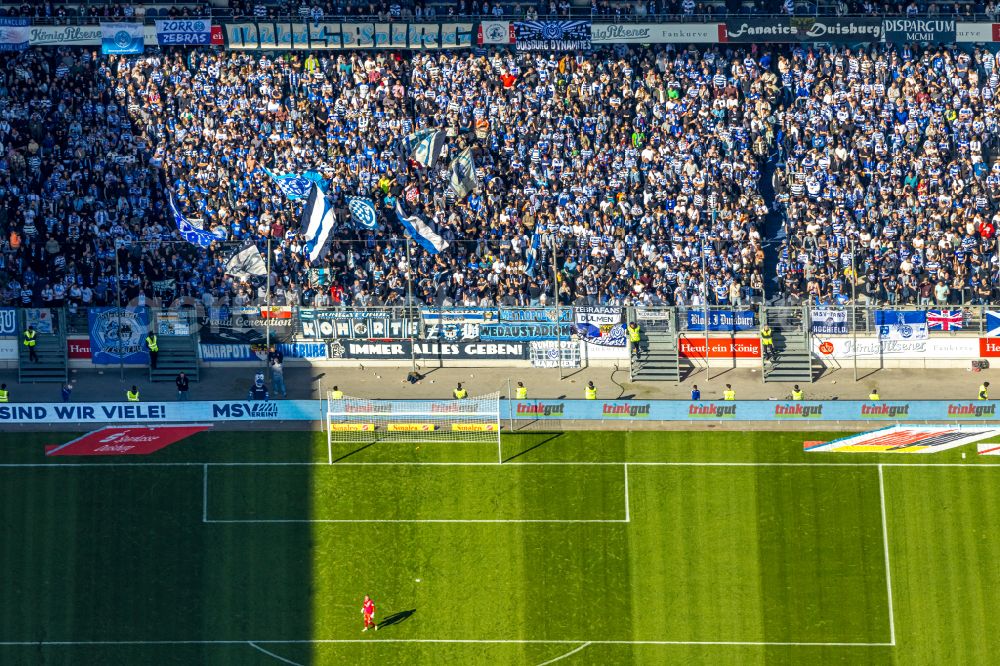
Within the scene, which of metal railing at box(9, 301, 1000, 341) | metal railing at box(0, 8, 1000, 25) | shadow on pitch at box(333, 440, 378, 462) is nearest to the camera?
shadow on pitch at box(333, 440, 378, 462)

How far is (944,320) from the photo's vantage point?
85.9m

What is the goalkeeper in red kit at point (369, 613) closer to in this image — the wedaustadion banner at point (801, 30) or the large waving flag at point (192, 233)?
the large waving flag at point (192, 233)

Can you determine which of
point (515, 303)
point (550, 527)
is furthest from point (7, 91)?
point (550, 527)

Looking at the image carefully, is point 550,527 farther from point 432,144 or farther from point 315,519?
point 432,144

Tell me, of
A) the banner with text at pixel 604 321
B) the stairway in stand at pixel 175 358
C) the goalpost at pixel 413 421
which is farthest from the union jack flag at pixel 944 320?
the stairway in stand at pixel 175 358

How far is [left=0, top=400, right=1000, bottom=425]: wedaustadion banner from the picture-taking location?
268 ft

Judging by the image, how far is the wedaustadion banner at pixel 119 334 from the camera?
3376 inches

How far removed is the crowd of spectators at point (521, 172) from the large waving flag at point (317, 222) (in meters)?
1.79

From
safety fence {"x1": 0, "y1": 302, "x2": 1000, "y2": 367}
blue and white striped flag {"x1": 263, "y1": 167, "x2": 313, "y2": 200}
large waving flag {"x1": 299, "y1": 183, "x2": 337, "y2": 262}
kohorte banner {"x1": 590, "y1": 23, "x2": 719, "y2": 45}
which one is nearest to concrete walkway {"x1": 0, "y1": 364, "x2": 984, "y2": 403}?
safety fence {"x1": 0, "y1": 302, "x2": 1000, "y2": 367}

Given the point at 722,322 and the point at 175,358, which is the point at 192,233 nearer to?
the point at 175,358

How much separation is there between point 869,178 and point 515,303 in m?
17.1

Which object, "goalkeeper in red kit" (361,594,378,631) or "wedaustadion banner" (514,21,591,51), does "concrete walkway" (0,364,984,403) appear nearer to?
"goalkeeper in red kit" (361,594,378,631)

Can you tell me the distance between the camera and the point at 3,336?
85.7 meters

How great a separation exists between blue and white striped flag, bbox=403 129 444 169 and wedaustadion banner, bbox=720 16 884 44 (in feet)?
47.7
